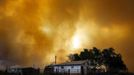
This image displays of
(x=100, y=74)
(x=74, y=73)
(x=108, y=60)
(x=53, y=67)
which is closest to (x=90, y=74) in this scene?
(x=100, y=74)

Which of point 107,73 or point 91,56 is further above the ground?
point 91,56

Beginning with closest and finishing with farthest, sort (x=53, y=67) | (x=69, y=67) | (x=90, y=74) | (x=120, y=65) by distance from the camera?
(x=90, y=74)
(x=69, y=67)
(x=53, y=67)
(x=120, y=65)

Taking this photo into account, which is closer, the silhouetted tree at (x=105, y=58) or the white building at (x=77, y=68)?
the white building at (x=77, y=68)

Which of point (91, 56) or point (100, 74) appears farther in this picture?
point (91, 56)

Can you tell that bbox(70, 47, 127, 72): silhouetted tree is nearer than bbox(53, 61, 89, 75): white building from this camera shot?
No

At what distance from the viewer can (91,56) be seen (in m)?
83.6

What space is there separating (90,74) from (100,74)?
8.10 feet

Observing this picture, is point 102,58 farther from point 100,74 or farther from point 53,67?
point 100,74

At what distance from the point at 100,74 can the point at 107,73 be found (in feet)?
7.28

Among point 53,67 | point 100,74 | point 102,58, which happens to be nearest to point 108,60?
point 102,58

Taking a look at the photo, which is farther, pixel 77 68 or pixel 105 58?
pixel 105 58

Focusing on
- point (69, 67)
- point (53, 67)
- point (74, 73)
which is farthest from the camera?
point (53, 67)

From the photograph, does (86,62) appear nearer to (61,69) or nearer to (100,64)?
(61,69)

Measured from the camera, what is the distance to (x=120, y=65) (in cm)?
8006
